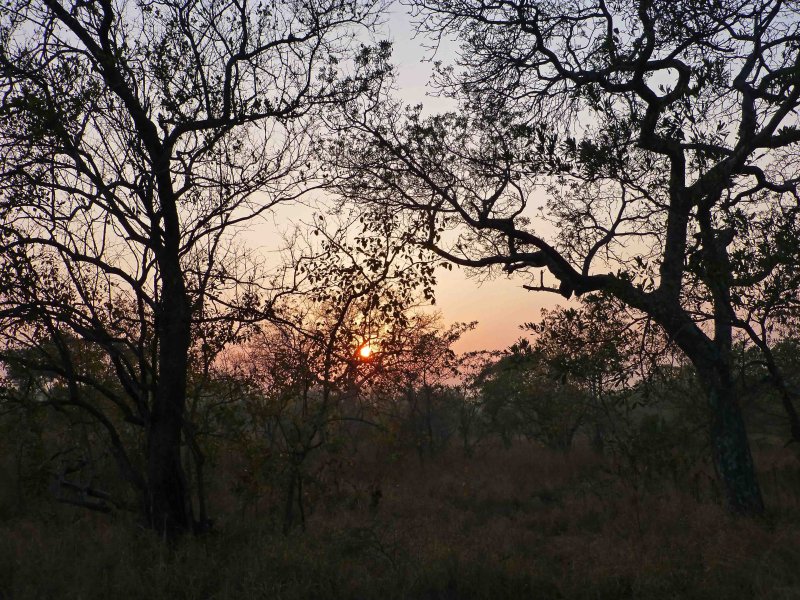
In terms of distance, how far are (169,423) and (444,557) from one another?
4.43 metres

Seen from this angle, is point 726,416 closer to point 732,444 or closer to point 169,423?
point 732,444

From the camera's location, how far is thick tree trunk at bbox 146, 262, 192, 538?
9.20 metres

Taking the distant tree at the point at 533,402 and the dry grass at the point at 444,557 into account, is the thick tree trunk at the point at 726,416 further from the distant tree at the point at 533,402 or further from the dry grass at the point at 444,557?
the distant tree at the point at 533,402

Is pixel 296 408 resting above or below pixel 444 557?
above

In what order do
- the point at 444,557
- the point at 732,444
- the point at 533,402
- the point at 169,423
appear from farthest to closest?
the point at 533,402 → the point at 732,444 → the point at 169,423 → the point at 444,557

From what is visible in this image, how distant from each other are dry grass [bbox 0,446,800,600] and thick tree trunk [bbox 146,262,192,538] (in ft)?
1.47

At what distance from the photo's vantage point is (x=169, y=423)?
30.6ft

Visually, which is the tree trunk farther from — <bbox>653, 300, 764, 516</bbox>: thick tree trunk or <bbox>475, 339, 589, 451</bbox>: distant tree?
<bbox>475, 339, 589, 451</bbox>: distant tree

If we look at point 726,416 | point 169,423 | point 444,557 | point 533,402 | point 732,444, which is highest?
point 533,402

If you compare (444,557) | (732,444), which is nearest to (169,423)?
(444,557)

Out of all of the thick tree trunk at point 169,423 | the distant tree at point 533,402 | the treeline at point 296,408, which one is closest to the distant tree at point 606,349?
the treeline at point 296,408

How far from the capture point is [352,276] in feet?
Answer: 37.3

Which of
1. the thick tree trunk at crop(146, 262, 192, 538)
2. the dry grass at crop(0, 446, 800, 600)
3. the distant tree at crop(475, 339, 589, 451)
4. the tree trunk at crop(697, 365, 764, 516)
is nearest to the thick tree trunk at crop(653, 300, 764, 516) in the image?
the tree trunk at crop(697, 365, 764, 516)

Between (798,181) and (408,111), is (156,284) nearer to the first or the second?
(408,111)
